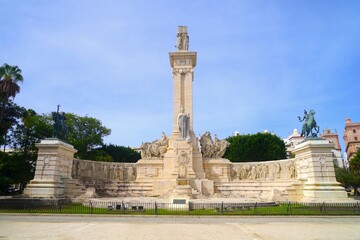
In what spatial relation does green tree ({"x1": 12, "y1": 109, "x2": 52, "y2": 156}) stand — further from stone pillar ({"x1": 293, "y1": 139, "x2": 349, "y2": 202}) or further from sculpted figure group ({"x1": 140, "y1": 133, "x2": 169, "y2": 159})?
stone pillar ({"x1": 293, "y1": 139, "x2": 349, "y2": 202})

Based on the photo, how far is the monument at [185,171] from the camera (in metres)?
21.7

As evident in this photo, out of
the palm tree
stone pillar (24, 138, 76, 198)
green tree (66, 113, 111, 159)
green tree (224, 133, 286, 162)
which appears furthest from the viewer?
green tree (224, 133, 286, 162)

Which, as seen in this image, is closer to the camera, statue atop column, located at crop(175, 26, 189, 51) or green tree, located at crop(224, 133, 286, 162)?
statue atop column, located at crop(175, 26, 189, 51)

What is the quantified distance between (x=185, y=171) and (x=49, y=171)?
1198cm

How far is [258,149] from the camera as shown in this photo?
4962 centimetres

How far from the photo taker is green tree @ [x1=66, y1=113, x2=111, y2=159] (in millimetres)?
45031

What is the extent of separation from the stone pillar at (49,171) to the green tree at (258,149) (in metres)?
34.5

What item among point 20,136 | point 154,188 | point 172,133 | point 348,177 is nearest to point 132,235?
point 154,188

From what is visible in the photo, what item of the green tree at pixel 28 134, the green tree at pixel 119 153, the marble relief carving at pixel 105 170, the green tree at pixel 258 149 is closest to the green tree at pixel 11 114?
the green tree at pixel 28 134

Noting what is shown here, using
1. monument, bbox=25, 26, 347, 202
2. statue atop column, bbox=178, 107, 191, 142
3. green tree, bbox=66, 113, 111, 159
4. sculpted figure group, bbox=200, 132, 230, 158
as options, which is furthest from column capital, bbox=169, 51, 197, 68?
green tree, bbox=66, 113, 111, 159

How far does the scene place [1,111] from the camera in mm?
27719

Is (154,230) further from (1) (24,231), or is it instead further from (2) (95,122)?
(2) (95,122)

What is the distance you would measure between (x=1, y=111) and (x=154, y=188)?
1791cm

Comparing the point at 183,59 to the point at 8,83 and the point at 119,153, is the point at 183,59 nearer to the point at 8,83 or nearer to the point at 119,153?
the point at 8,83
